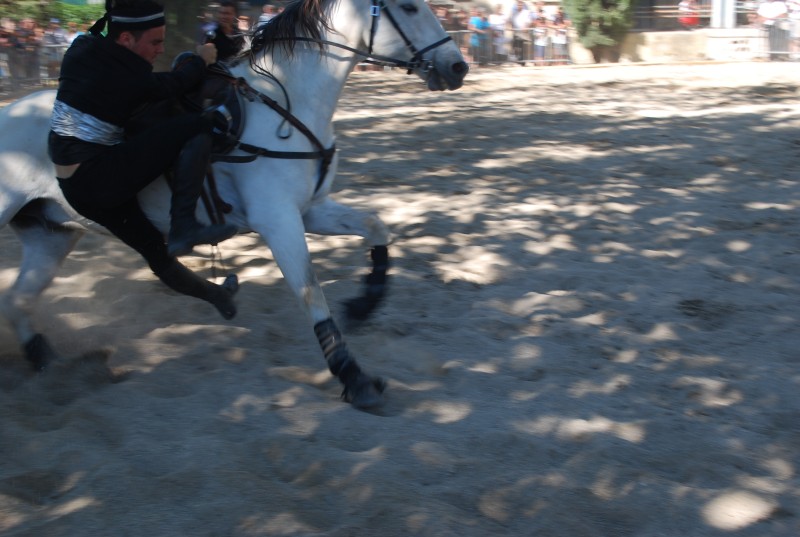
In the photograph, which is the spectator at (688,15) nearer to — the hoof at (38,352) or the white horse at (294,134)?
the white horse at (294,134)

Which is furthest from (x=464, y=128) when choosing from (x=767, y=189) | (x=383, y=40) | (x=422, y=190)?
(x=383, y=40)

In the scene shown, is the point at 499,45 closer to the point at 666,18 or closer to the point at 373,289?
the point at 666,18

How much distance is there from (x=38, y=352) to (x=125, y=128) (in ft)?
4.65

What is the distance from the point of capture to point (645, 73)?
59.7 feet

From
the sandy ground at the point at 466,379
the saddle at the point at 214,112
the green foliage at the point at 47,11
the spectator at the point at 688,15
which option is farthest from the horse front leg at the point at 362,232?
the spectator at the point at 688,15

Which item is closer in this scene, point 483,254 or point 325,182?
point 325,182

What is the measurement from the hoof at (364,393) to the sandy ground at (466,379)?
0.06 m

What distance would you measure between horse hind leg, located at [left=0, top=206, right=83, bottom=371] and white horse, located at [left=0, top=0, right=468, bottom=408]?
105mm

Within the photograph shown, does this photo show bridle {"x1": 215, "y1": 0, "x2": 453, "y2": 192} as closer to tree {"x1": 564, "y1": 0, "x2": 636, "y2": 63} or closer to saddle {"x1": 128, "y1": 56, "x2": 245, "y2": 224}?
saddle {"x1": 128, "y1": 56, "x2": 245, "y2": 224}

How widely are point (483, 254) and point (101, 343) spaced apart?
2941 mm

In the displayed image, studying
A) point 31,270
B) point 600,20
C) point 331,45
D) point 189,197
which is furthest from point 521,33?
point 189,197

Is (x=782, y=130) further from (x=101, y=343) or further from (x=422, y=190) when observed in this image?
(x=101, y=343)

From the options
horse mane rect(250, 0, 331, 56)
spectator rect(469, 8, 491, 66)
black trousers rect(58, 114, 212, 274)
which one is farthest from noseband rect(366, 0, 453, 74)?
spectator rect(469, 8, 491, 66)

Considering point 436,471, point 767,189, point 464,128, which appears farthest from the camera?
point 464,128
